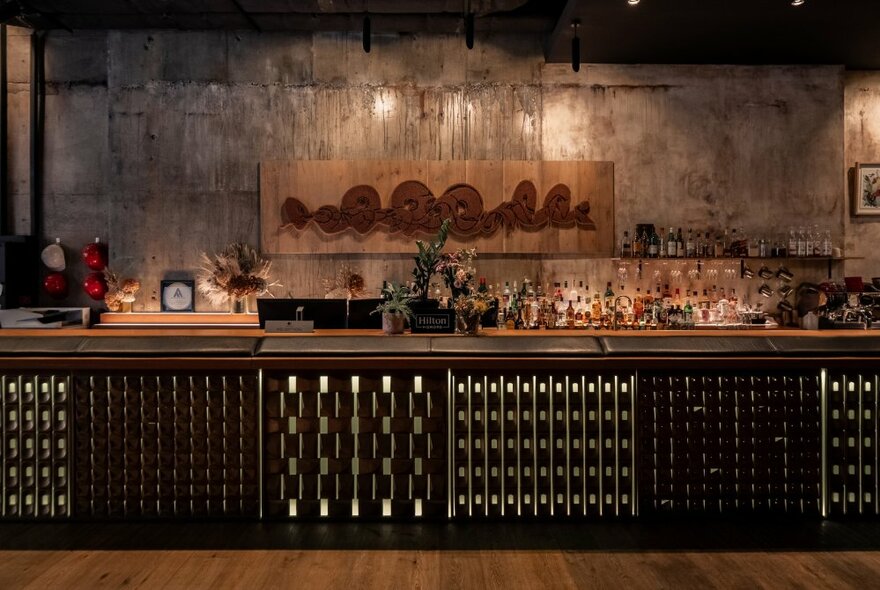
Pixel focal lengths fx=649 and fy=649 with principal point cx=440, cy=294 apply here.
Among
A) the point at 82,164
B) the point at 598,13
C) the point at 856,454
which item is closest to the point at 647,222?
the point at 598,13

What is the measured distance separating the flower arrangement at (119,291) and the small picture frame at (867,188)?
679cm

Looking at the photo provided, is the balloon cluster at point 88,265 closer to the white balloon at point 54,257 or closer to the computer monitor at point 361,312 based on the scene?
the white balloon at point 54,257

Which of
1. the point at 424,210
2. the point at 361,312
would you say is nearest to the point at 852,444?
the point at 361,312

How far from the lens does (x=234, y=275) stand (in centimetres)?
579

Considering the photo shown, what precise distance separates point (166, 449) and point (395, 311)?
158cm

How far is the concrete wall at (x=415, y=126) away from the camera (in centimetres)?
602

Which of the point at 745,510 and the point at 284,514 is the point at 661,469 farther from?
the point at 284,514

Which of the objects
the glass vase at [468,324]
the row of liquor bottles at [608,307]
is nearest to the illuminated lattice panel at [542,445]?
the glass vase at [468,324]

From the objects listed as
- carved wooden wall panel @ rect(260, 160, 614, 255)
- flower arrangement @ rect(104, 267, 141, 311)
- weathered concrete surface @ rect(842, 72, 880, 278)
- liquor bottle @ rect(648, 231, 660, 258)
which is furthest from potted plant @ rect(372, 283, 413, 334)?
weathered concrete surface @ rect(842, 72, 880, 278)

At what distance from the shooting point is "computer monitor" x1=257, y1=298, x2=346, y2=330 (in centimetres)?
454

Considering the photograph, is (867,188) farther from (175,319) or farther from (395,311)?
(175,319)

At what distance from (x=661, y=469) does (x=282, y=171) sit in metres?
4.09

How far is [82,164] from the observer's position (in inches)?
244

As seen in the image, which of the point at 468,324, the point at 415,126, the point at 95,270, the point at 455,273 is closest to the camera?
the point at 468,324
